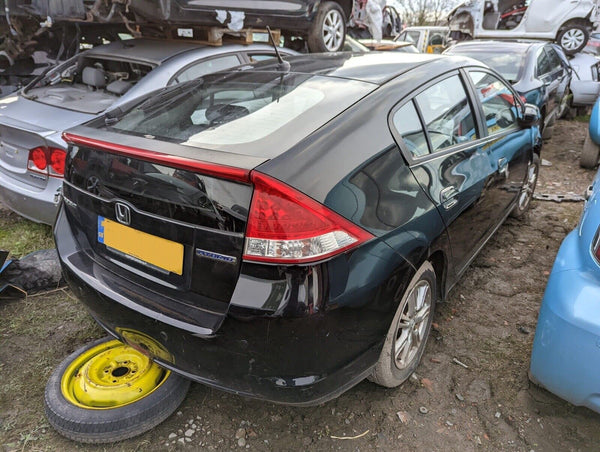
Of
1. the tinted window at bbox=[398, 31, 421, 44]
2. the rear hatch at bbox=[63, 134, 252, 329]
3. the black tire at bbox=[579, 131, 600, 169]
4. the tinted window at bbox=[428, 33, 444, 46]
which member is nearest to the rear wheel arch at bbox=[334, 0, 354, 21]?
the black tire at bbox=[579, 131, 600, 169]

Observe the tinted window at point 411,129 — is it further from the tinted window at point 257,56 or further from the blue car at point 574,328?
the tinted window at point 257,56

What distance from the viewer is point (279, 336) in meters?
1.49

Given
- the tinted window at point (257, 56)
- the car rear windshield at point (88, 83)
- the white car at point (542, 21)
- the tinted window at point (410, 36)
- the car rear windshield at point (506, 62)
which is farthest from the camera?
the tinted window at point (410, 36)

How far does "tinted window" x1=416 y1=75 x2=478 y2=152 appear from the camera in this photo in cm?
218

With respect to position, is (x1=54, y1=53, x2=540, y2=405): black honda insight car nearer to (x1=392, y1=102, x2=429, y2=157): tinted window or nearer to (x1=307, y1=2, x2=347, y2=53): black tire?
(x1=392, y1=102, x2=429, y2=157): tinted window

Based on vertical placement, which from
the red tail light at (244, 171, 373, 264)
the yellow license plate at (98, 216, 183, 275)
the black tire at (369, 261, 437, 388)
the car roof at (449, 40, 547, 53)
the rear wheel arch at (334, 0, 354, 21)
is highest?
the rear wheel arch at (334, 0, 354, 21)

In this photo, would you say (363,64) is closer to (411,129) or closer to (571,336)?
(411,129)

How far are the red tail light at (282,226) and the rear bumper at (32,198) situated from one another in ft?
6.99

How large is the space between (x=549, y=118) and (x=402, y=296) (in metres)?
6.07

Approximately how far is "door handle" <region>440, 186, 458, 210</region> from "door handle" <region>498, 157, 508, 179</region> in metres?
0.85

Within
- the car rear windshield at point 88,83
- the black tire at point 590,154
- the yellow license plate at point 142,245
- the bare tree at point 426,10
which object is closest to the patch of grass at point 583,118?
the black tire at point 590,154

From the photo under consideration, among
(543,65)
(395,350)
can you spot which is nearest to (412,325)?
(395,350)

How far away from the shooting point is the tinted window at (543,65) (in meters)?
6.25

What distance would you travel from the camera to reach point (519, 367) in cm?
233
